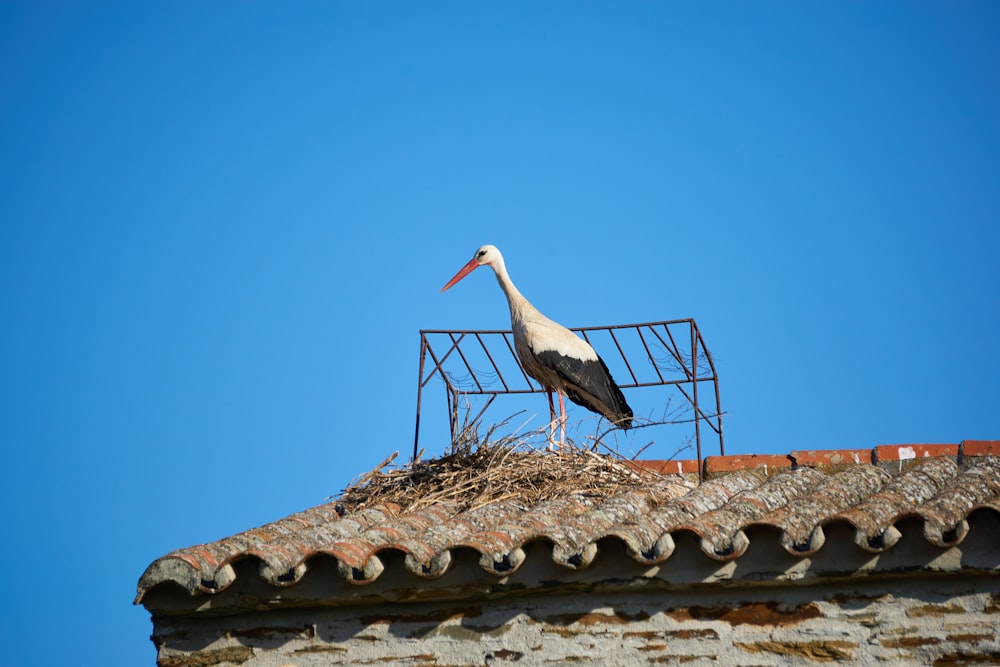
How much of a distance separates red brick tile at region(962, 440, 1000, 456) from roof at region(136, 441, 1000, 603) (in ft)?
0.93

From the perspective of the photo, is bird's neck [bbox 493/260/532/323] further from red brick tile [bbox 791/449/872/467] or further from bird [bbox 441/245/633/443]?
red brick tile [bbox 791/449/872/467]

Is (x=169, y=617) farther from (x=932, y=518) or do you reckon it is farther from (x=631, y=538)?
(x=932, y=518)

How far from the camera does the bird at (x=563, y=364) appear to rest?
973 cm

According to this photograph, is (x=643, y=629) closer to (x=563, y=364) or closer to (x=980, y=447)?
(x=980, y=447)

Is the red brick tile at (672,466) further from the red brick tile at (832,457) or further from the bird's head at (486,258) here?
the bird's head at (486,258)

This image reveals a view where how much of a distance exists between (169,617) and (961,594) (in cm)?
A: 315

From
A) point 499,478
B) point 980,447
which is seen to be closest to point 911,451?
point 980,447

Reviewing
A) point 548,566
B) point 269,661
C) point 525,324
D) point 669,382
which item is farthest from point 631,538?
point 525,324

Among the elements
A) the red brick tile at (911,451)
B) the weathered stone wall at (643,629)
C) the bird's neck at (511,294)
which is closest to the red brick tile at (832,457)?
the red brick tile at (911,451)

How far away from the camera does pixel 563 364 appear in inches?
382

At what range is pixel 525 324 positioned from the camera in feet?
32.7

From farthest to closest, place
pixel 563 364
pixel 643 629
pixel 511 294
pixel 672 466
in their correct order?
pixel 511 294 → pixel 563 364 → pixel 672 466 → pixel 643 629

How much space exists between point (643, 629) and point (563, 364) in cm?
523

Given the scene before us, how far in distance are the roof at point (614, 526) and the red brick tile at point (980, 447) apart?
28 centimetres
